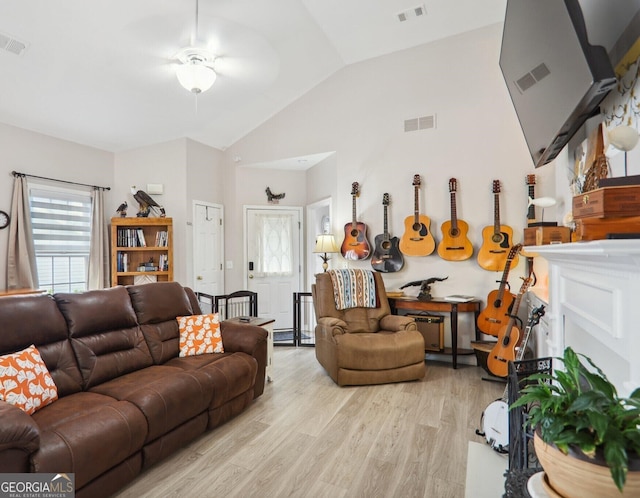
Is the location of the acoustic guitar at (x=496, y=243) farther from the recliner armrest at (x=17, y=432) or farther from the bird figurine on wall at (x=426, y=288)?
the recliner armrest at (x=17, y=432)

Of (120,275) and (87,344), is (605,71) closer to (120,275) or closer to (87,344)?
(87,344)

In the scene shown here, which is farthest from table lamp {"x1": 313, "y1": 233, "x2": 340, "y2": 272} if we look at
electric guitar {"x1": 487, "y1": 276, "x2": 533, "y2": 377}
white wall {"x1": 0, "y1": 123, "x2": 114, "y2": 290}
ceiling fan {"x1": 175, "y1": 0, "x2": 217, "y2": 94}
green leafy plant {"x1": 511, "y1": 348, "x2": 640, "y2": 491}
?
green leafy plant {"x1": 511, "y1": 348, "x2": 640, "y2": 491}

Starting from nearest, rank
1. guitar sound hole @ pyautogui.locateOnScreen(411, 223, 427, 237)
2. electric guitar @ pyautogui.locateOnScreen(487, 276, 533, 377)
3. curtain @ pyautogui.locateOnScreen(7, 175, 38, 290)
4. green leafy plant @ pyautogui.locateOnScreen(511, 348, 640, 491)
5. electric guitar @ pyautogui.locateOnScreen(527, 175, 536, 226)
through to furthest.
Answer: green leafy plant @ pyautogui.locateOnScreen(511, 348, 640, 491) < electric guitar @ pyautogui.locateOnScreen(487, 276, 533, 377) < electric guitar @ pyautogui.locateOnScreen(527, 175, 536, 226) < curtain @ pyautogui.locateOnScreen(7, 175, 38, 290) < guitar sound hole @ pyautogui.locateOnScreen(411, 223, 427, 237)

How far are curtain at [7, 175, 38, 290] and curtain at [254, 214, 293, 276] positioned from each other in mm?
2779

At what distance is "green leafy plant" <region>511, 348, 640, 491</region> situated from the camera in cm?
71

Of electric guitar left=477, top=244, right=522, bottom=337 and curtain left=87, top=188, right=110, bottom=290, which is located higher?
curtain left=87, top=188, right=110, bottom=290

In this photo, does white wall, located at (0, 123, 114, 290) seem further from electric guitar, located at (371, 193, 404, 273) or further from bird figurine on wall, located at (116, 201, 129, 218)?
electric guitar, located at (371, 193, 404, 273)

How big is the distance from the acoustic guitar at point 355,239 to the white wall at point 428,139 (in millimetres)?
112

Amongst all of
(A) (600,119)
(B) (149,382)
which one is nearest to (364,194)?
(A) (600,119)

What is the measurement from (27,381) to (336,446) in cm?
182

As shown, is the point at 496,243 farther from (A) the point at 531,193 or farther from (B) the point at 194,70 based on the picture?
(B) the point at 194,70

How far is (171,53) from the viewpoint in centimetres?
339

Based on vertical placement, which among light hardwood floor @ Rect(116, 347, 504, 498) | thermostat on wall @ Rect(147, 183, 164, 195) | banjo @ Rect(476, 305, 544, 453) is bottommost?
light hardwood floor @ Rect(116, 347, 504, 498)

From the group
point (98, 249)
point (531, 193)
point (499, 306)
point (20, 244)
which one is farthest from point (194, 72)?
point (499, 306)
